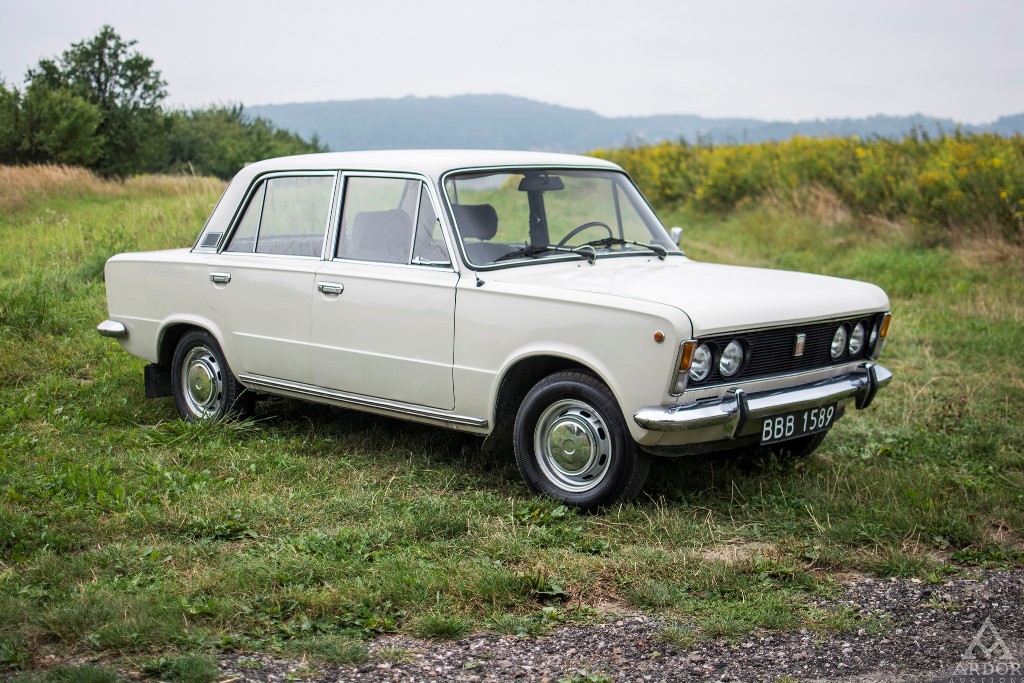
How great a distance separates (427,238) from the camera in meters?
5.83

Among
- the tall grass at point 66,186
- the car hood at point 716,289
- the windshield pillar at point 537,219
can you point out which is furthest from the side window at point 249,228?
the tall grass at point 66,186

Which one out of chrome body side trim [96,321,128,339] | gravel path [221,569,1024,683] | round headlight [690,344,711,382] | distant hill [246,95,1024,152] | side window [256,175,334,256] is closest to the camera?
gravel path [221,569,1024,683]

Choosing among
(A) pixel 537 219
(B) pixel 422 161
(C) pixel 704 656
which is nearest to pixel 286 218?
(B) pixel 422 161

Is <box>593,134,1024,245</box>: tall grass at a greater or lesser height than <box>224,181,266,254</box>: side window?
greater

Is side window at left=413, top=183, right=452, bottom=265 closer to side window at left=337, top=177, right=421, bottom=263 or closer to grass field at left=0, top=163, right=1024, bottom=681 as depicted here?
side window at left=337, top=177, right=421, bottom=263

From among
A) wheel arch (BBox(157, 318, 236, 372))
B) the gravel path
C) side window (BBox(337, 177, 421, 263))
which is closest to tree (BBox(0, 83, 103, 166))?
wheel arch (BBox(157, 318, 236, 372))

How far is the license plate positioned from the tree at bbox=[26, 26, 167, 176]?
2264cm

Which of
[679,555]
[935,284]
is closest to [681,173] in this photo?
[935,284]

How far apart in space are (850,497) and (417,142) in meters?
75.8

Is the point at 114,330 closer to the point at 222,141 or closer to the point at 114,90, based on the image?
the point at 114,90

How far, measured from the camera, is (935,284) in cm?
1237

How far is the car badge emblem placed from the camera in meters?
5.32

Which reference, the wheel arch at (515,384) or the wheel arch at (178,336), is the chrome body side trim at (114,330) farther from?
the wheel arch at (515,384)

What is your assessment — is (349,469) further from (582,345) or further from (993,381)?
(993,381)
